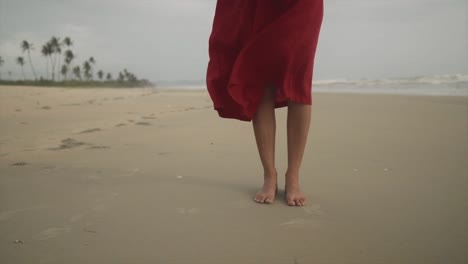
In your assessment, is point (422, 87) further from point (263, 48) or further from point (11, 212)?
point (11, 212)

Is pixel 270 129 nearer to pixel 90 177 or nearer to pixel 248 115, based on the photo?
pixel 248 115

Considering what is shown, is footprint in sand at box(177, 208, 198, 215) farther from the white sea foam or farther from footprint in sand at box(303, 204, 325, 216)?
the white sea foam

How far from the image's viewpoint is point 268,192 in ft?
5.25

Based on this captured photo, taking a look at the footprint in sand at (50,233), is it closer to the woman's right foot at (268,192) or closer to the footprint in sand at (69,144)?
the woman's right foot at (268,192)

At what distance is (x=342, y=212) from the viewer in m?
1.41

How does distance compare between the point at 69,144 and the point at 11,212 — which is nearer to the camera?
the point at 11,212

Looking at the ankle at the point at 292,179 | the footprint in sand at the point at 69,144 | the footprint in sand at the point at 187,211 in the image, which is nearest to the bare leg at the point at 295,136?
the ankle at the point at 292,179

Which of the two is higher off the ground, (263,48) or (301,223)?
(263,48)

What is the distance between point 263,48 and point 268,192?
657mm

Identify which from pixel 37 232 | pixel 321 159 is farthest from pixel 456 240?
pixel 37 232

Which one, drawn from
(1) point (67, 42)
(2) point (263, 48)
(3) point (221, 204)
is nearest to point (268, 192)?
(3) point (221, 204)

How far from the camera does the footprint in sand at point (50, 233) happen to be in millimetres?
1162

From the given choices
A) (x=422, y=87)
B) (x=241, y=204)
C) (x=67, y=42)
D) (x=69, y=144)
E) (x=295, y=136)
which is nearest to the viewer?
(x=241, y=204)

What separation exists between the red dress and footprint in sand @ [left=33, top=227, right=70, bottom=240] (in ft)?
2.83
